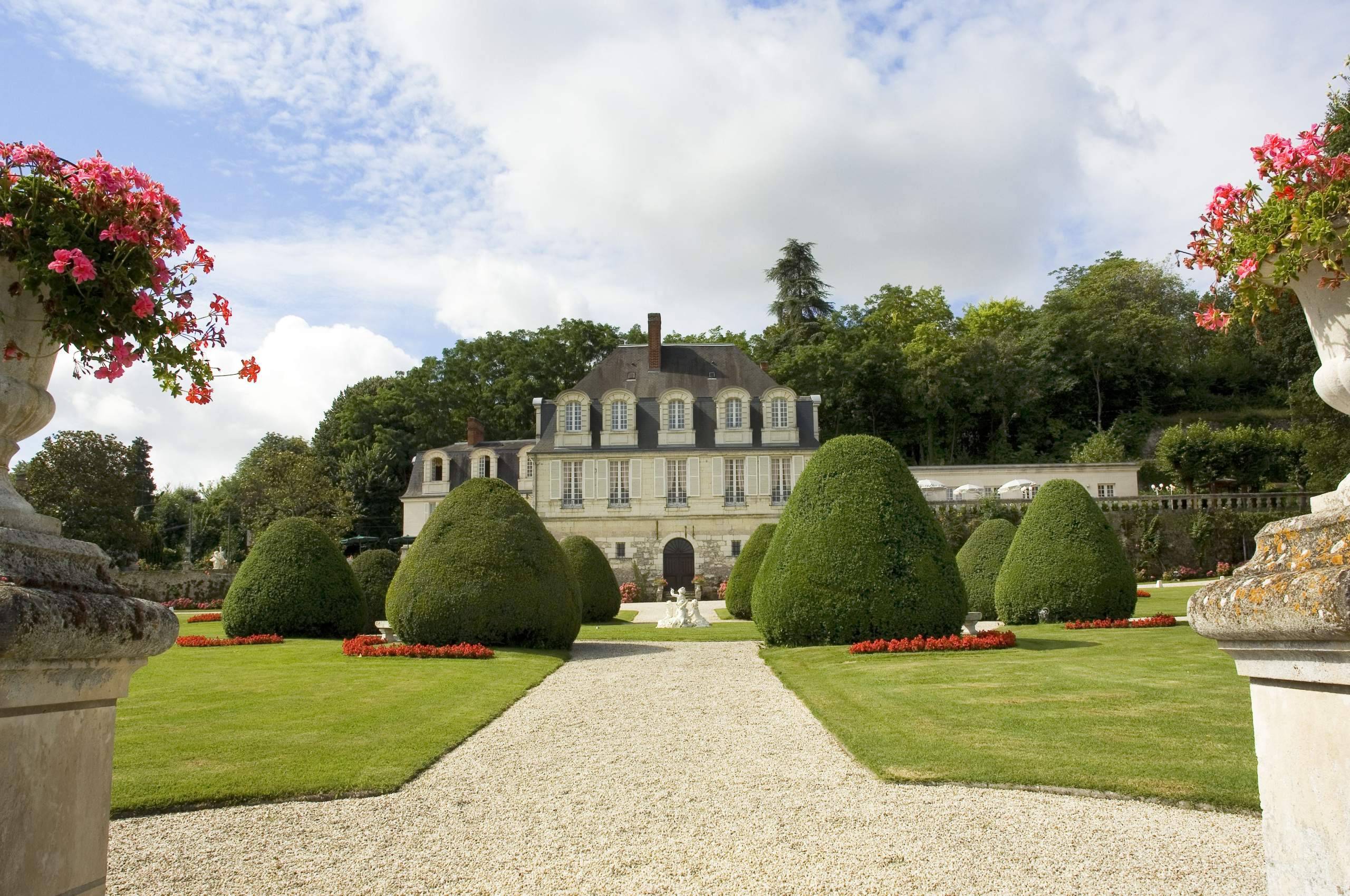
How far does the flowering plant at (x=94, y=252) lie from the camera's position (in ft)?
7.98

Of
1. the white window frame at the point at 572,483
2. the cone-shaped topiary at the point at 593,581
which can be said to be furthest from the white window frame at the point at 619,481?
the cone-shaped topiary at the point at 593,581

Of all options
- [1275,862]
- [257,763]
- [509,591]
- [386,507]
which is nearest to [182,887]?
[257,763]

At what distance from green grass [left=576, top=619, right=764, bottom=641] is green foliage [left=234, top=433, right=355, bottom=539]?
20.3m

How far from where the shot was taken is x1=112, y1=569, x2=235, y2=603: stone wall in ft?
112

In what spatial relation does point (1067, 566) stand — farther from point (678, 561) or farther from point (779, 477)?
point (678, 561)

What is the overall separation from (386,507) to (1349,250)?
45477mm

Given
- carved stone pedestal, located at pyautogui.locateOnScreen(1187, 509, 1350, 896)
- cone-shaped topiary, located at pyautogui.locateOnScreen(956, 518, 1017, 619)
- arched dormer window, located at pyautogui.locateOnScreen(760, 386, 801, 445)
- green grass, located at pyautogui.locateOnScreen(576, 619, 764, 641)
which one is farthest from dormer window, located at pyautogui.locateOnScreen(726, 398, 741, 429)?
carved stone pedestal, located at pyautogui.locateOnScreen(1187, 509, 1350, 896)

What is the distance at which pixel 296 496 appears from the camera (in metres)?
38.7

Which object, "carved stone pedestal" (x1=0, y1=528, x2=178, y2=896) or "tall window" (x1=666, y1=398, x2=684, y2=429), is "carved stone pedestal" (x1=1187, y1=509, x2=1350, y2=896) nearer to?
"carved stone pedestal" (x1=0, y1=528, x2=178, y2=896)

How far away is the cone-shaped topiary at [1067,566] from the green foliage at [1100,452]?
20.8m

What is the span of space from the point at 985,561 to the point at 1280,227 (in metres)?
18.8

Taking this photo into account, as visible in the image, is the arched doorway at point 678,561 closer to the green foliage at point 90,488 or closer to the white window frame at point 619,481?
the white window frame at point 619,481

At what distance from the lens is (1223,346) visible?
48219 millimetres

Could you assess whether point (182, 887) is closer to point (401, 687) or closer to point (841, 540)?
point (401, 687)
